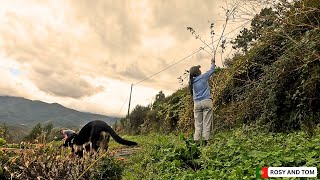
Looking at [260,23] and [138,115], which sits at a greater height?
[260,23]

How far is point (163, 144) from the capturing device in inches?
275

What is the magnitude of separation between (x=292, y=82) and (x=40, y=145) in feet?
16.2

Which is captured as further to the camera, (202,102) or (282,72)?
(202,102)

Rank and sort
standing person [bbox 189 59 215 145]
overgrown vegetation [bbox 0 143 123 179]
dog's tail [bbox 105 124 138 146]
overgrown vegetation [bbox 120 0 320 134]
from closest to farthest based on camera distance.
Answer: overgrown vegetation [bbox 0 143 123 179] < overgrown vegetation [bbox 120 0 320 134] < dog's tail [bbox 105 124 138 146] < standing person [bbox 189 59 215 145]

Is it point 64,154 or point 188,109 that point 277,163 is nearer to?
point 64,154

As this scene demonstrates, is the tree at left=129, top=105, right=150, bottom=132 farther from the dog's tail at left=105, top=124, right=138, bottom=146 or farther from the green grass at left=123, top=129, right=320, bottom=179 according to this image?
the green grass at left=123, top=129, right=320, bottom=179

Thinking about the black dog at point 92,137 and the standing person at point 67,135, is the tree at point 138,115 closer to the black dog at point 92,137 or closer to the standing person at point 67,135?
the standing person at point 67,135

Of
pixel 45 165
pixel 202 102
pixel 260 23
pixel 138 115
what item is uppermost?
pixel 260 23

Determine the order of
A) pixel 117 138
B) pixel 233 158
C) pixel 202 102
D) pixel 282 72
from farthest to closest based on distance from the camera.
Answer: pixel 202 102 < pixel 117 138 < pixel 282 72 < pixel 233 158

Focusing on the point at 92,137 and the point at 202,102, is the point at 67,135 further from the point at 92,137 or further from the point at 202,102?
the point at 202,102

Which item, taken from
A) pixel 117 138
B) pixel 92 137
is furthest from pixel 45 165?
pixel 117 138

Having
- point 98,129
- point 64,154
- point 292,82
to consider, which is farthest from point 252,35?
point 64,154

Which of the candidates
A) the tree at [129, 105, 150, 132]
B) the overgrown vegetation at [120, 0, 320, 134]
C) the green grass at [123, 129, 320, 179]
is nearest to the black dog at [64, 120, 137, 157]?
the green grass at [123, 129, 320, 179]

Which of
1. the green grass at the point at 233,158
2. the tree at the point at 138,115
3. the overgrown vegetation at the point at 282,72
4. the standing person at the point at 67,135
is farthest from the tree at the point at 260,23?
the tree at the point at 138,115
